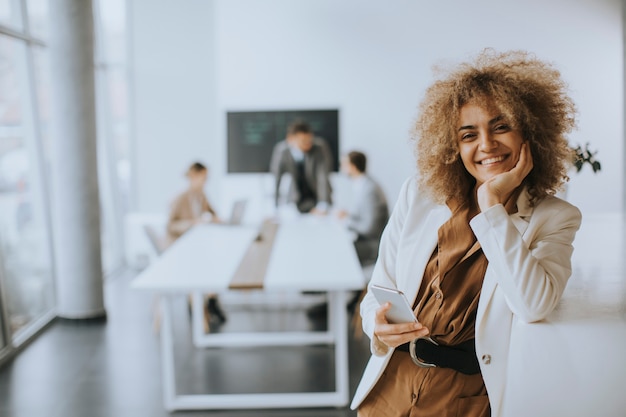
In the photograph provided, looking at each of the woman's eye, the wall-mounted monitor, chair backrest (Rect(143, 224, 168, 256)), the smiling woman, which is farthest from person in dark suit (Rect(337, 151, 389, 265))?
the woman's eye

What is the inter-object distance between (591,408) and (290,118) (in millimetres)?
6579

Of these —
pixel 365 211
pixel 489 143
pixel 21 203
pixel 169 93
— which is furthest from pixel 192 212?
pixel 489 143

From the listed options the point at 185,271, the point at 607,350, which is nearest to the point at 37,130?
the point at 185,271

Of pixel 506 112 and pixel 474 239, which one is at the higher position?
pixel 506 112

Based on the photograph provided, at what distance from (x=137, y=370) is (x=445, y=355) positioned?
3547 mm

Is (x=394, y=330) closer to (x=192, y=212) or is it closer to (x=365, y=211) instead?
(x=365, y=211)

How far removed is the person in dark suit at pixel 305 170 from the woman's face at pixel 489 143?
17.7 feet

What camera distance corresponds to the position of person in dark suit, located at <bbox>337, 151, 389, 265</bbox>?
5574 millimetres

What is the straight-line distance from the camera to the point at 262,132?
796 cm

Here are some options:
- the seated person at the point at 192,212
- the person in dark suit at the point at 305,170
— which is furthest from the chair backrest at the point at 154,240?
the person in dark suit at the point at 305,170

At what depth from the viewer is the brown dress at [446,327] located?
179 centimetres

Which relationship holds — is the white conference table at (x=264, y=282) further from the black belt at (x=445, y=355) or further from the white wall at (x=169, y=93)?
the white wall at (x=169, y=93)

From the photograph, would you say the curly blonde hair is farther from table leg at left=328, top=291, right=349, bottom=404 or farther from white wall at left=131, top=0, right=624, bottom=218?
table leg at left=328, top=291, right=349, bottom=404

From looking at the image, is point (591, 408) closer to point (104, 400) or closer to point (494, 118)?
point (494, 118)
